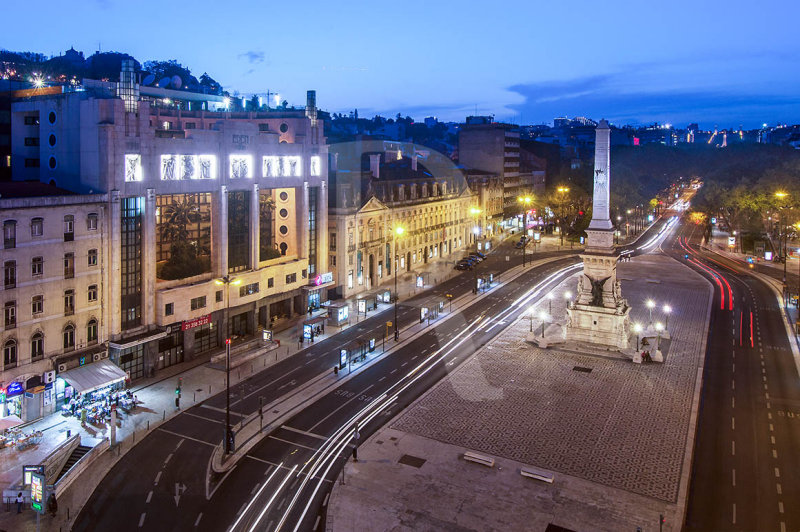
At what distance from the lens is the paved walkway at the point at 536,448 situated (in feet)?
101

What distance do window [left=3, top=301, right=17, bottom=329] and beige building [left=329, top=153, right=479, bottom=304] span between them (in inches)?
1542

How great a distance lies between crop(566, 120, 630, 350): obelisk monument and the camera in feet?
190

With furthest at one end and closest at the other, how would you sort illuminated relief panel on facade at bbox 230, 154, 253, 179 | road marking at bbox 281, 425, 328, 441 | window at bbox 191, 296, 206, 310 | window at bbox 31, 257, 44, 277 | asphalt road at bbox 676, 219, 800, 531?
1. illuminated relief panel on facade at bbox 230, 154, 253, 179
2. window at bbox 191, 296, 206, 310
3. window at bbox 31, 257, 44, 277
4. road marking at bbox 281, 425, 328, 441
5. asphalt road at bbox 676, 219, 800, 531

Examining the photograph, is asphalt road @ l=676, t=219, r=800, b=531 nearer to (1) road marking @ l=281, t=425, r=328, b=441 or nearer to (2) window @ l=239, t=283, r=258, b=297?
(1) road marking @ l=281, t=425, r=328, b=441

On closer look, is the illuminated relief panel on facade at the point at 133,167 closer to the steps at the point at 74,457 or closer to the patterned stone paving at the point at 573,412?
the steps at the point at 74,457

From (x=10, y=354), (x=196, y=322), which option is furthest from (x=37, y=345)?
(x=196, y=322)

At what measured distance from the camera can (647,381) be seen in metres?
50.0

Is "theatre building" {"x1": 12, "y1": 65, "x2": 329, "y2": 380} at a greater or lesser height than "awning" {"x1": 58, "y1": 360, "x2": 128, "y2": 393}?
greater

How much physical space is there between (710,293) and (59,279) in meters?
75.6

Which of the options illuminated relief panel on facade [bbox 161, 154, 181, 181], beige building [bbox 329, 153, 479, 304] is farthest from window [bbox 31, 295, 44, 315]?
beige building [bbox 329, 153, 479, 304]

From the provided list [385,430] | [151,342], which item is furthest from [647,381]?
[151,342]

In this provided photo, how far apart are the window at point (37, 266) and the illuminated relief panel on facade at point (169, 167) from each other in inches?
476

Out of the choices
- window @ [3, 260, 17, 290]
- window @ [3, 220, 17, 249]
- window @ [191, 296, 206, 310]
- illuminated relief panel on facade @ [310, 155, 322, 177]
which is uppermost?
illuminated relief panel on facade @ [310, 155, 322, 177]

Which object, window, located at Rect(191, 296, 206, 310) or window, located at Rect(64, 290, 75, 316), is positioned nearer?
window, located at Rect(64, 290, 75, 316)
